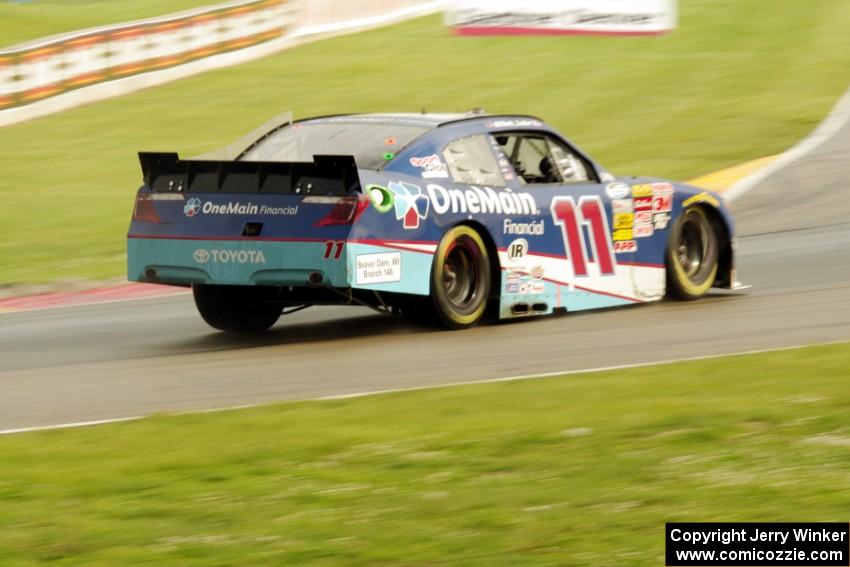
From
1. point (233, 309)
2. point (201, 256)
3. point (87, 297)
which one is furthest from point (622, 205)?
point (87, 297)

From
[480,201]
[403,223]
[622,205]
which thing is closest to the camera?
[403,223]

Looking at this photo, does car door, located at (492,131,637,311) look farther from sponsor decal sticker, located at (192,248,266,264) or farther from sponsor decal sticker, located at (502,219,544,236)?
sponsor decal sticker, located at (192,248,266,264)

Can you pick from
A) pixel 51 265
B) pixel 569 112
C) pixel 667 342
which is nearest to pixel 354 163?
pixel 667 342

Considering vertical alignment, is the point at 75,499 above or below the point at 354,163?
below

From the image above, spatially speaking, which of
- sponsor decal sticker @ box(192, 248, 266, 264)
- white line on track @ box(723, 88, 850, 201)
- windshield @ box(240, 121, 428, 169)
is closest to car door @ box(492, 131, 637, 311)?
windshield @ box(240, 121, 428, 169)

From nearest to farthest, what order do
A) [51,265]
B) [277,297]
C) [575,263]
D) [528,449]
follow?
1. [528,449]
2. [277,297]
3. [575,263]
4. [51,265]

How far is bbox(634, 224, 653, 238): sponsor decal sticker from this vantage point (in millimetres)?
11469

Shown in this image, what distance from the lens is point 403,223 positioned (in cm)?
972

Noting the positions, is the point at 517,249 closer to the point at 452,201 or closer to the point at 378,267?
the point at 452,201

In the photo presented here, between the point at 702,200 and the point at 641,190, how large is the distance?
0.79m

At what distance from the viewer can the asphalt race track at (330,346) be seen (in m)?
8.35

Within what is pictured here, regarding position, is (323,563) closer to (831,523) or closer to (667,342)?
(831,523)

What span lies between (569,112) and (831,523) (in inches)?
877

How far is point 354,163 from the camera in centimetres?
941
